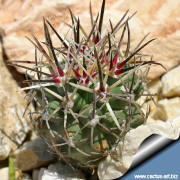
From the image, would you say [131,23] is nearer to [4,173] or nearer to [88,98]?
[88,98]

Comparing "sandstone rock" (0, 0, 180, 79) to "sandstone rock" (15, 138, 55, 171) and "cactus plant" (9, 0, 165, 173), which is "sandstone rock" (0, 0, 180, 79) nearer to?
"sandstone rock" (15, 138, 55, 171)

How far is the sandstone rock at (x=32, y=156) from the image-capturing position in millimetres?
2172

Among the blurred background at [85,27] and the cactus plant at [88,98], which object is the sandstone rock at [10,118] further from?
the cactus plant at [88,98]

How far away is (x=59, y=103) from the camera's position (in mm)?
1614

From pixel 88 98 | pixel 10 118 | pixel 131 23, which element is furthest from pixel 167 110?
pixel 10 118

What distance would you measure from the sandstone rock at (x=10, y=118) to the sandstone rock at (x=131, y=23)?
247 millimetres

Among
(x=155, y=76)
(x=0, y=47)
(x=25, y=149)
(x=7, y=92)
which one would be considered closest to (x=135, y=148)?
(x=25, y=149)

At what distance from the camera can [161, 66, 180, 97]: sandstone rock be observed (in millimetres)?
2382

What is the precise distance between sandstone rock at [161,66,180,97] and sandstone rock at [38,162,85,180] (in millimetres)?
891

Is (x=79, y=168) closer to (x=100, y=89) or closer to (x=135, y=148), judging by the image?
(x=135, y=148)

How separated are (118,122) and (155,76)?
42.6 inches

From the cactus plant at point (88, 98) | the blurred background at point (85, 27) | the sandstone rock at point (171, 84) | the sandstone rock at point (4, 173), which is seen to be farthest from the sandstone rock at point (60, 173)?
the sandstone rock at point (171, 84)

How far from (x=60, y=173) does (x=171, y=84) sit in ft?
3.27

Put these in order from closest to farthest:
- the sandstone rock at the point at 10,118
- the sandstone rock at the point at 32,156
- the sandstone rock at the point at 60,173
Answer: the sandstone rock at the point at 60,173
the sandstone rock at the point at 32,156
the sandstone rock at the point at 10,118
